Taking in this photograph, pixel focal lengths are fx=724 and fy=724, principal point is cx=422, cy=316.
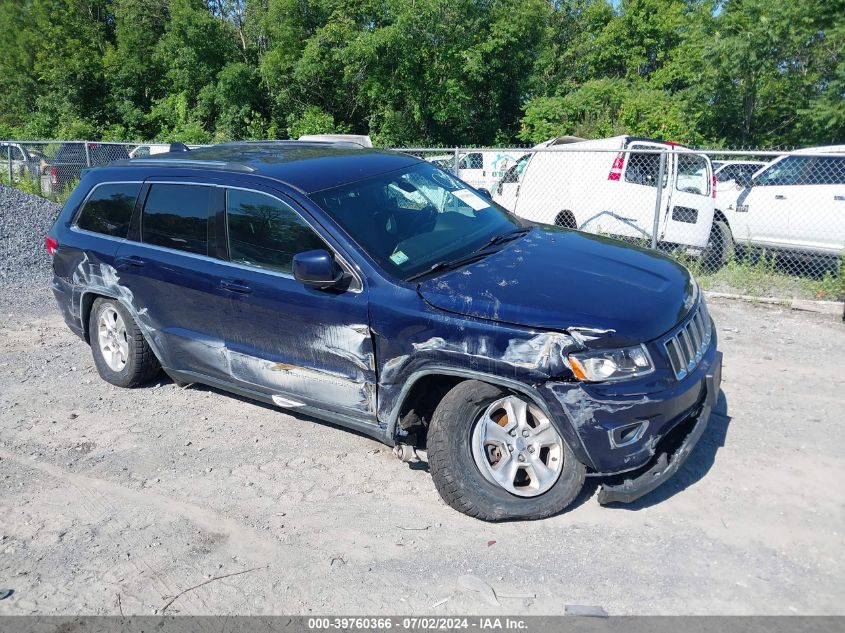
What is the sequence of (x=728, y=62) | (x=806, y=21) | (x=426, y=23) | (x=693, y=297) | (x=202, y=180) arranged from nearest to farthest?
(x=693, y=297) → (x=202, y=180) → (x=806, y=21) → (x=728, y=62) → (x=426, y=23)

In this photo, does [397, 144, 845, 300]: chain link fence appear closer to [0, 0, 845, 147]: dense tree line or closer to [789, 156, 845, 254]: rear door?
[789, 156, 845, 254]: rear door

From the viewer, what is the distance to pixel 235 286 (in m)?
4.61

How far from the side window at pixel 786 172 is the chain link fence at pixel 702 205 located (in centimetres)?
1

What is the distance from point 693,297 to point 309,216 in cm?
229

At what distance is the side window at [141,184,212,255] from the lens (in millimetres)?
4898

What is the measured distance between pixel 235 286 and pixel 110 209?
1.74 meters

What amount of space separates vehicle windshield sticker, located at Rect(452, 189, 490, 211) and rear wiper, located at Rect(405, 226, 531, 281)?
0.37 m

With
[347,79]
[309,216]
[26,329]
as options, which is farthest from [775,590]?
[347,79]

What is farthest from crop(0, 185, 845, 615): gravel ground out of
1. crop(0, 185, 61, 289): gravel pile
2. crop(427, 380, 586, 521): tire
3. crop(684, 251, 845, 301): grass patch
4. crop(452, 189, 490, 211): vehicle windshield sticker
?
crop(0, 185, 61, 289): gravel pile

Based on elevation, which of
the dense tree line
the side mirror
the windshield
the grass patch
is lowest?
the grass patch

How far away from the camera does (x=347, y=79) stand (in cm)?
2512

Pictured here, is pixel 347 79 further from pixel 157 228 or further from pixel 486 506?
pixel 486 506

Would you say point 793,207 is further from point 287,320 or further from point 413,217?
point 287,320

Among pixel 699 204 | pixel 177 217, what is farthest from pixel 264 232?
pixel 699 204
